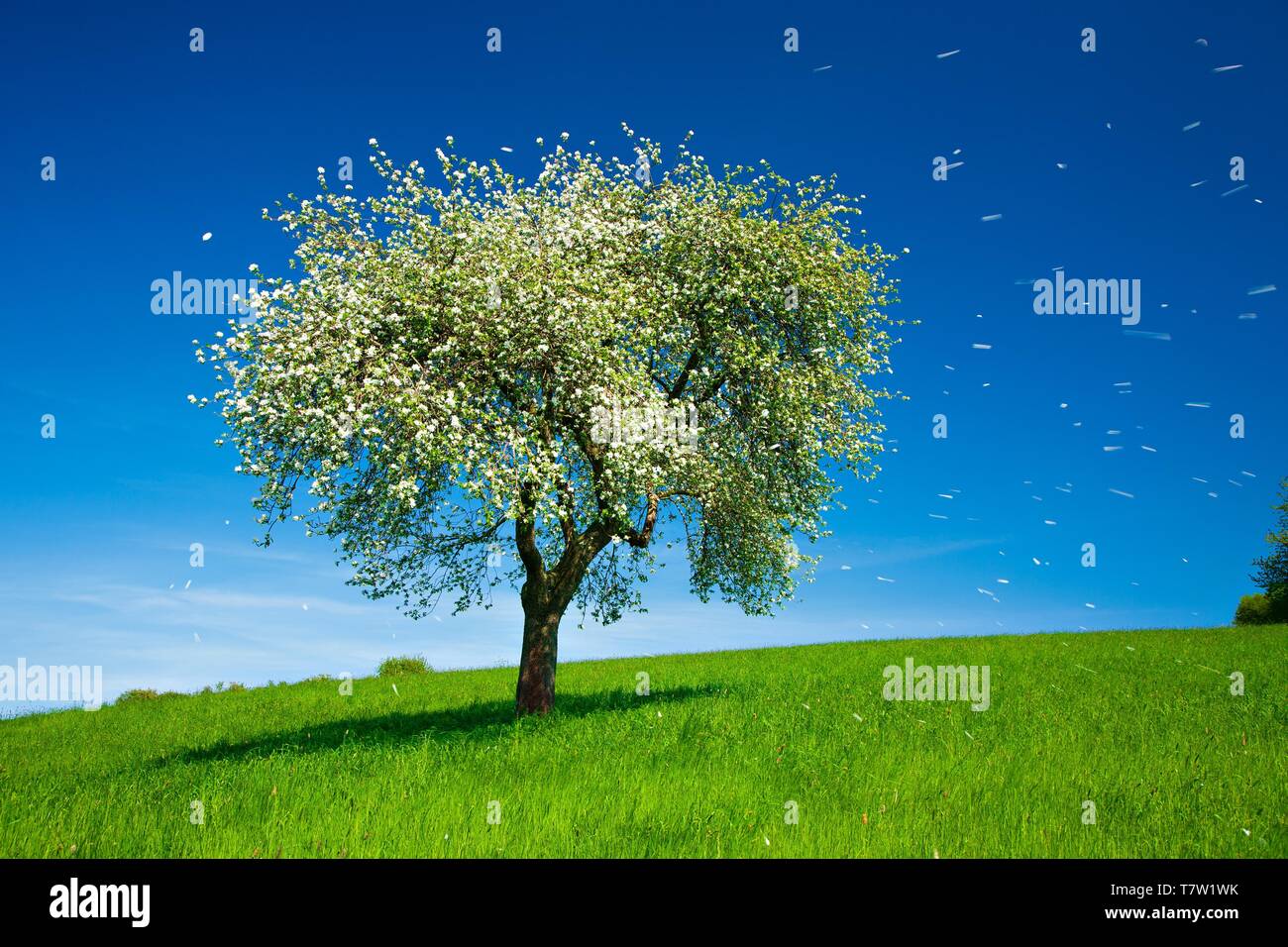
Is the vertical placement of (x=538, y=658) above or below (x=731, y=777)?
above

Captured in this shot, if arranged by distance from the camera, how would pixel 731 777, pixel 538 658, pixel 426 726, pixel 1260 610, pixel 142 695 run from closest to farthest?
1. pixel 731 777
2. pixel 538 658
3. pixel 426 726
4. pixel 142 695
5. pixel 1260 610

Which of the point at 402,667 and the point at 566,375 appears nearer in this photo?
the point at 566,375

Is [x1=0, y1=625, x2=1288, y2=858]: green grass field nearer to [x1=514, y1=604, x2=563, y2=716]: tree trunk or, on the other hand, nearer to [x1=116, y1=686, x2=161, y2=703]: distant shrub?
[x1=514, y1=604, x2=563, y2=716]: tree trunk

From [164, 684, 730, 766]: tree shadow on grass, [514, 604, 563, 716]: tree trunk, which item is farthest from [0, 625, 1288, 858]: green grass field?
[514, 604, 563, 716]: tree trunk

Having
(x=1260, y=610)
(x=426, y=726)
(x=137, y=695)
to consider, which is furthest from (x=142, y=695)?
(x=1260, y=610)

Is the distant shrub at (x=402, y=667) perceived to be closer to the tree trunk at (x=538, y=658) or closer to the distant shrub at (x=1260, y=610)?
the tree trunk at (x=538, y=658)

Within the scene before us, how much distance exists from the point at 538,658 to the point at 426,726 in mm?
5228

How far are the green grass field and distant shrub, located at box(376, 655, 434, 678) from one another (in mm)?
13958

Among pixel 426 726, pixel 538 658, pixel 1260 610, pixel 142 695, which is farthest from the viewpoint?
pixel 1260 610

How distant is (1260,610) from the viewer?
2128 inches

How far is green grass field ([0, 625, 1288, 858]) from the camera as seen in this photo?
34.8 ft

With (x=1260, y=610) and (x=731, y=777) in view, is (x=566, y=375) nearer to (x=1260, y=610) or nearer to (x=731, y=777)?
(x=731, y=777)
